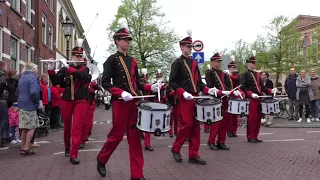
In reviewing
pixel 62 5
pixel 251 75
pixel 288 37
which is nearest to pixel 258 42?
pixel 288 37

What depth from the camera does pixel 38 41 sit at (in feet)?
80.2

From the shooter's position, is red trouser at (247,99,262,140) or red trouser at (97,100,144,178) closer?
red trouser at (97,100,144,178)

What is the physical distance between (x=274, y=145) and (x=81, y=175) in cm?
500

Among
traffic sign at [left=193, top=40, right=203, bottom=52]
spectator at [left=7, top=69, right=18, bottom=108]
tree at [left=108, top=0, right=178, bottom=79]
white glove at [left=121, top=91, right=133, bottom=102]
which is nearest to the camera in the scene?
white glove at [left=121, top=91, right=133, bottom=102]

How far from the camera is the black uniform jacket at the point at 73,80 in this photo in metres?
7.23

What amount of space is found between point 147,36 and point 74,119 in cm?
3712

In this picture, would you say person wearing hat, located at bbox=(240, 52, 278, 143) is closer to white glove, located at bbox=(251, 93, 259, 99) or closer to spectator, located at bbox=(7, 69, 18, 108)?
white glove, located at bbox=(251, 93, 259, 99)

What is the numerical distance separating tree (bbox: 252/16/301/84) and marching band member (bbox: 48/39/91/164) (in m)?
43.1

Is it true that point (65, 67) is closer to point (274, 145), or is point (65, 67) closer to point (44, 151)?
point (44, 151)

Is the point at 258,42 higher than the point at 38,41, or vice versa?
the point at 258,42

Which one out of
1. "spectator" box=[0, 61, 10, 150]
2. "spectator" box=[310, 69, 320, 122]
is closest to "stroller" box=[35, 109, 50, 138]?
"spectator" box=[0, 61, 10, 150]

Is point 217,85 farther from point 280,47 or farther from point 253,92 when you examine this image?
point 280,47

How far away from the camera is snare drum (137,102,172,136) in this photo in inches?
218

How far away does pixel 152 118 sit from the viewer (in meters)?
5.57
